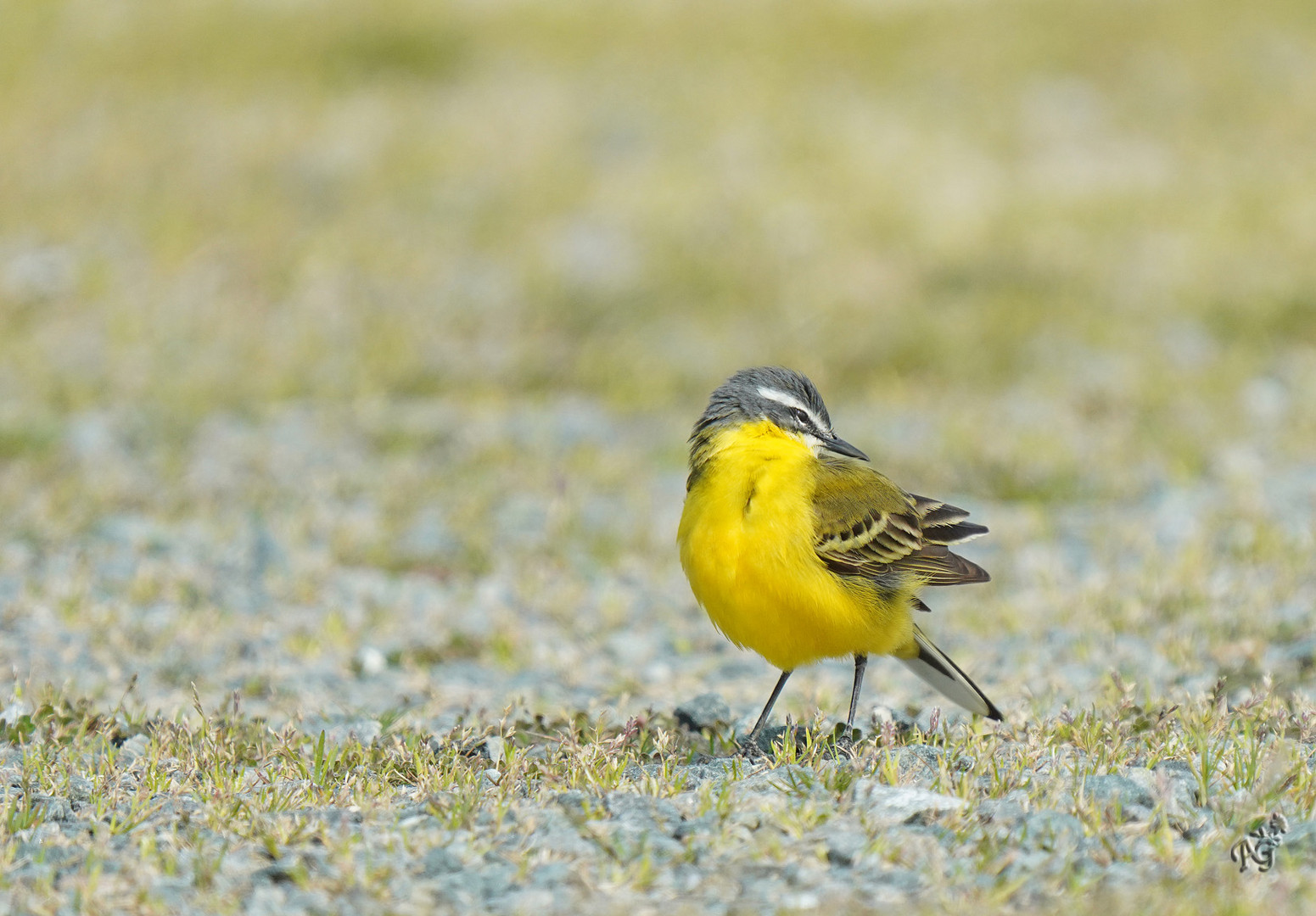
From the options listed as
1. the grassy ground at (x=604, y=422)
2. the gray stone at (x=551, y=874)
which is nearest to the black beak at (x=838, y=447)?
the grassy ground at (x=604, y=422)

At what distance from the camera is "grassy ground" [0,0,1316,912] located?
16.9 feet

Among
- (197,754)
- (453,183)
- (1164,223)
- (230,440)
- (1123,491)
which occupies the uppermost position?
(1164,223)

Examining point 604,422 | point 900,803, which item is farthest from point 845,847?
point 604,422

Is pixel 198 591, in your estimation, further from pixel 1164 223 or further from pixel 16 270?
pixel 1164 223

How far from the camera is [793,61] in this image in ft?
76.2

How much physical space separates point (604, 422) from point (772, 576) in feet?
25.0

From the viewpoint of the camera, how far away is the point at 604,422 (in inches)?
545

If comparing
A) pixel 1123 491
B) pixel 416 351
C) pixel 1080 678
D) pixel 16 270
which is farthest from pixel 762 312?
pixel 1080 678

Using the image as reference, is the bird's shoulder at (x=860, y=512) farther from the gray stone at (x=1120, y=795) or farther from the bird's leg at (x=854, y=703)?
the gray stone at (x=1120, y=795)

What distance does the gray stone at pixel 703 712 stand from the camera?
7102 millimetres

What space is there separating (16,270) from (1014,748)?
1280 cm

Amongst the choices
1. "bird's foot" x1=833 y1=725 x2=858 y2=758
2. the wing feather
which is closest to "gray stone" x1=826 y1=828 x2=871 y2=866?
"bird's foot" x1=833 y1=725 x2=858 y2=758

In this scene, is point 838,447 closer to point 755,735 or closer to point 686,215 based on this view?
point 755,735

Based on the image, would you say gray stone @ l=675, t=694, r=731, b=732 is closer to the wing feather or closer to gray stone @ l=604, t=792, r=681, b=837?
the wing feather
